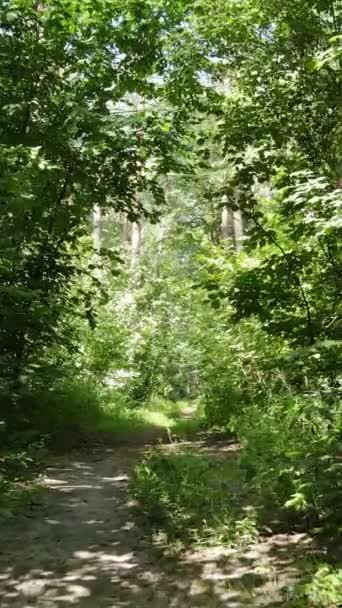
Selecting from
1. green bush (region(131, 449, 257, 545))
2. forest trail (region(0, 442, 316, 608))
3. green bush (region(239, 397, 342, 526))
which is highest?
green bush (region(239, 397, 342, 526))

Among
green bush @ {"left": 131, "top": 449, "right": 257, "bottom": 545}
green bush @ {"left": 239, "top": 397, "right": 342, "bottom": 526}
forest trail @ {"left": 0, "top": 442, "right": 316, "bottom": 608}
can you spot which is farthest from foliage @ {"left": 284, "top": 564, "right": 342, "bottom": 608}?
green bush @ {"left": 131, "top": 449, "right": 257, "bottom": 545}

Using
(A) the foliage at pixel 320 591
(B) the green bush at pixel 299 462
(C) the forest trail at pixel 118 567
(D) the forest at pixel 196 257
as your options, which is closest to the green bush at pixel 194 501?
(D) the forest at pixel 196 257

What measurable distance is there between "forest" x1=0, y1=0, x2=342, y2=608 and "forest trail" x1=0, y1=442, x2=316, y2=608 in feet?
0.07

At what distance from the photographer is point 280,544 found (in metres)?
5.07

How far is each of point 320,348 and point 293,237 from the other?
4.84 ft

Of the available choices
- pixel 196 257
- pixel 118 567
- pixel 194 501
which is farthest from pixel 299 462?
pixel 196 257

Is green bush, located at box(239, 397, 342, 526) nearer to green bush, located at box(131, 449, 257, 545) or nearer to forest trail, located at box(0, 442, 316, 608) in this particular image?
green bush, located at box(131, 449, 257, 545)

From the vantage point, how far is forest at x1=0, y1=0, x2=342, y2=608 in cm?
461

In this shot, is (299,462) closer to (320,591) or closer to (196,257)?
(320,591)

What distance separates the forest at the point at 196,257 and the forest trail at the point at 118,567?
22mm

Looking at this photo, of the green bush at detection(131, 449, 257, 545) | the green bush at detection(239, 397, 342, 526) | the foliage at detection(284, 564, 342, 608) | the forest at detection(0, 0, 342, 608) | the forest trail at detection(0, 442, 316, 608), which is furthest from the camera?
the green bush at detection(131, 449, 257, 545)

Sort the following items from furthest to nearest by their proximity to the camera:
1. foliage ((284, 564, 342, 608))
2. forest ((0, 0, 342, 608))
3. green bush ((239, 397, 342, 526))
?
forest ((0, 0, 342, 608))
green bush ((239, 397, 342, 526))
foliage ((284, 564, 342, 608))

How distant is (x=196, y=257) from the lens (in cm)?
880

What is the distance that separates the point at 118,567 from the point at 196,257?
4.99 meters
